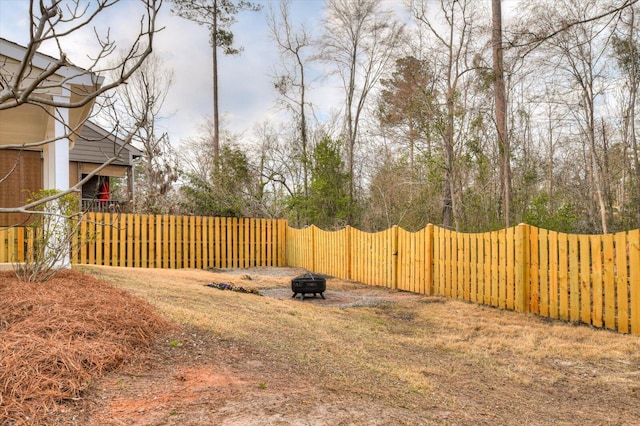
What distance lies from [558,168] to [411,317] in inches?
515

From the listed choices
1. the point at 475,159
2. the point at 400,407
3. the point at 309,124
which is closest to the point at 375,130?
the point at 309,124

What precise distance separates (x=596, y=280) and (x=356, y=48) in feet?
49.5

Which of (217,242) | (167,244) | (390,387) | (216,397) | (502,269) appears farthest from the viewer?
(217,242)

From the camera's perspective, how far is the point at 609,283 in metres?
5.86

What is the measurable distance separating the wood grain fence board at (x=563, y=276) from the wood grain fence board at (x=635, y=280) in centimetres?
87

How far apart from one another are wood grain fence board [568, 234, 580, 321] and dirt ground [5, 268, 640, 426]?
1.91ft

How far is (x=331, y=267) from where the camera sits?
12914 mm

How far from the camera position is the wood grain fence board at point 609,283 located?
582cm

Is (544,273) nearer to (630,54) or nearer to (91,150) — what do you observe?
(630,54)

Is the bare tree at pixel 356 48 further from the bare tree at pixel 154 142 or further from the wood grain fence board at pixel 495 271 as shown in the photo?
the wood grain fence board at pixel 495 271

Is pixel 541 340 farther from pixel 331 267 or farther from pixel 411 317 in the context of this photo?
pixel 331 267

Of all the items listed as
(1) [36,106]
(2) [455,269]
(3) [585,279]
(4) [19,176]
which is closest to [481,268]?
(2) [455,269]

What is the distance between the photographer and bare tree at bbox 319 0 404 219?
725 inches

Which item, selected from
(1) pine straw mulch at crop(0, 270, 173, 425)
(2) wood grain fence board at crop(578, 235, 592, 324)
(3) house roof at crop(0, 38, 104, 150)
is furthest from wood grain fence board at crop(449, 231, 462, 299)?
(3) house roof at crop(0, 38, 104, 150)
